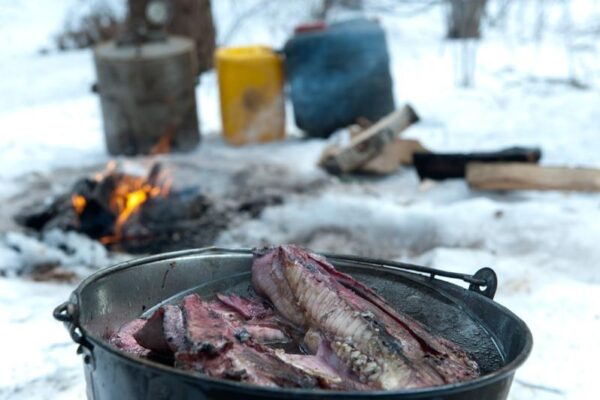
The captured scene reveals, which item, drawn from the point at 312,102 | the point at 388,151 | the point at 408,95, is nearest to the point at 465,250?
the point at 388,151

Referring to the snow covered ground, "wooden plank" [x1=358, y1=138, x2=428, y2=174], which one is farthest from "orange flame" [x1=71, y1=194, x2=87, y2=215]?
"wooden plank" [x1=358, y1=138, x2=428, y2=174]

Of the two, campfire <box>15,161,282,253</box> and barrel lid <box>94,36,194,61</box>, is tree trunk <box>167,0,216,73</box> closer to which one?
barrel lid <box>94,36,194,61</box>

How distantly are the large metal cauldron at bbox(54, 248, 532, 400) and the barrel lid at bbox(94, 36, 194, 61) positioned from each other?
4317 millimetres

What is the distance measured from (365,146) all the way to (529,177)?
51.7 inches

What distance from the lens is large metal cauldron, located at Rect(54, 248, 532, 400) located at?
1.74 metres

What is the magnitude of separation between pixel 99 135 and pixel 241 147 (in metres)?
1.48

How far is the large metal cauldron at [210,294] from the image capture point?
1.74 meters

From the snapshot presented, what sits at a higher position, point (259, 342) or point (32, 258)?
point (259, 342)

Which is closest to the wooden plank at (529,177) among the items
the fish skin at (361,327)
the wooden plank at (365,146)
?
the wooden plank at (365,146)

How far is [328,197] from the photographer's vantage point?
5395mm

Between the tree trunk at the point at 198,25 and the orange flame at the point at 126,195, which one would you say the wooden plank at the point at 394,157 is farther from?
the tree trunk at the point at 198,25

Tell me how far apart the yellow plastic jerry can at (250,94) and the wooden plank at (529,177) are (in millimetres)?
2275

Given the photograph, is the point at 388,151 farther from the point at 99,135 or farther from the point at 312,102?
the point at 99,135

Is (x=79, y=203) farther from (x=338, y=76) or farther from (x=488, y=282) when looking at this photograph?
(x=488, y=282)
